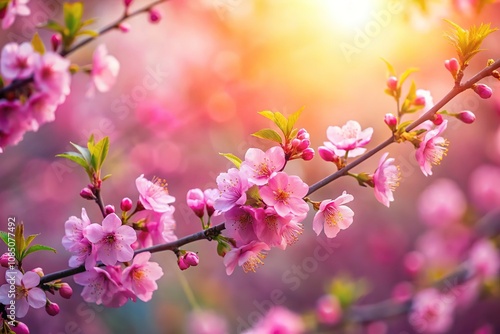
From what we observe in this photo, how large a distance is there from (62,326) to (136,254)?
2034 millimetres

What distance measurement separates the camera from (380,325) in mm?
2768

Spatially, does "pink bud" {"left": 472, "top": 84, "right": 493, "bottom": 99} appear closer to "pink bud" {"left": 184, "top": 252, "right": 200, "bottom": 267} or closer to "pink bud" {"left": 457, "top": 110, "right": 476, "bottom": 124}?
"pink bud" {"left": 457, "top": 110, "right": 476, "bottom": 124}

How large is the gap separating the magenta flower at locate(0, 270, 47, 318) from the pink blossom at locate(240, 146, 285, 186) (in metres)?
0.43

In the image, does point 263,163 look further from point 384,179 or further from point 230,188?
point 384,179

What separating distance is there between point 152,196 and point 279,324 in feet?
4.80

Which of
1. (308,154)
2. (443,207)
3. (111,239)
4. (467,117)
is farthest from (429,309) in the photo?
(111,239)

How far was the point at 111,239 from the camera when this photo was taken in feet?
3.18

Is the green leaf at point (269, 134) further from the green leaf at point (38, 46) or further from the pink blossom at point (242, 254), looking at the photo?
the green leaf at point (38, 46)

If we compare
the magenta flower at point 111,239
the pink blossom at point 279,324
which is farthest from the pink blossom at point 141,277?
the pink blossom at point 279,324

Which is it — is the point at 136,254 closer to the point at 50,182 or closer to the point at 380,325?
the point at 50,182

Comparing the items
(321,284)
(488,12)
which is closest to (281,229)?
(488,12)

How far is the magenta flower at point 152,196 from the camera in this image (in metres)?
1.03

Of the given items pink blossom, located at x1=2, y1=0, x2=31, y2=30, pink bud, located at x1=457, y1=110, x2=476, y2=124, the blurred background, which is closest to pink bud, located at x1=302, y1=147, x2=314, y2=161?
pink bud, located at x1=457, y1=110, x2=476, y2=124

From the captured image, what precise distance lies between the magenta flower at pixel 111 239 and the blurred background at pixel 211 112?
138 centimetres
